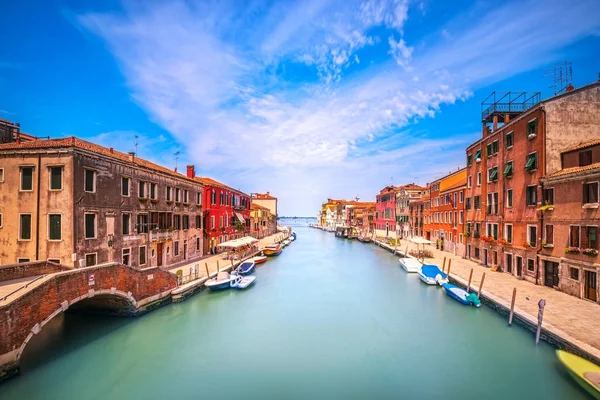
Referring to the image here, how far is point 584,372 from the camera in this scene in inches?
339

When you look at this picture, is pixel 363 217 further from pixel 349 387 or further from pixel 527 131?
pixel 349 387

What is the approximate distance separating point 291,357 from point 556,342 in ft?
30.1

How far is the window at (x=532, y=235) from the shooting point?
18234 millimetres

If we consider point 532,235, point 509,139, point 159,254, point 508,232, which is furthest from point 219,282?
point 509,139

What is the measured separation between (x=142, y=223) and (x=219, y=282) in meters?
6.07

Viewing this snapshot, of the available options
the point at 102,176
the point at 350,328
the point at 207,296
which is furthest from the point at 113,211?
the point at 350,328

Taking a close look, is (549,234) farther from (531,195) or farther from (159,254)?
(159,254)

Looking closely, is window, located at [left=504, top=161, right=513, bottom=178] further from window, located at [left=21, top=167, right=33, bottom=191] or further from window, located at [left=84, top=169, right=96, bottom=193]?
window, located at [left=21, top=167, right=33, bottom=191]

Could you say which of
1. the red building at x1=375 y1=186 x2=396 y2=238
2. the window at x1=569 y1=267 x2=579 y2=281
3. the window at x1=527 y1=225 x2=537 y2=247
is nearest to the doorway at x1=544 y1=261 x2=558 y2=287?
the window at x1=569 y1=267 x2=579 y2=281

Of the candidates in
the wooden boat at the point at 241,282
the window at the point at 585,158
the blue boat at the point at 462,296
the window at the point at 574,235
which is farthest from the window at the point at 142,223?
the window at the point at 585,158

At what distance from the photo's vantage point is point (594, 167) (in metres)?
14.1

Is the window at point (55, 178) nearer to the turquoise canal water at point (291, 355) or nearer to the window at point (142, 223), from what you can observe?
the window at point (142, 223)

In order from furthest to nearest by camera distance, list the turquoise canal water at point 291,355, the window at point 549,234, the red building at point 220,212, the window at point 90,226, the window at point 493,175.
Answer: the red building at point 220,212, the window at point 493,175, the window at point 549,234, the window at point 90,226, the turquoise canal water at point 291,355

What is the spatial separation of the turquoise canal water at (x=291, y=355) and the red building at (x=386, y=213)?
128 ft
